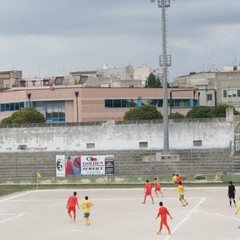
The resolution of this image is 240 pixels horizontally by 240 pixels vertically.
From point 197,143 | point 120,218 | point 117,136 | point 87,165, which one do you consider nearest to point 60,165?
point 87,165

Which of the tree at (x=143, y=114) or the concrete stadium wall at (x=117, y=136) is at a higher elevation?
the tree at (x=143, y=114)

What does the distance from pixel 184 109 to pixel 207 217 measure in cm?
Answer: 7763

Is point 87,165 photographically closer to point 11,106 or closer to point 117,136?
point 117,136

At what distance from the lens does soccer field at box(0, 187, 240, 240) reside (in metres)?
29.1

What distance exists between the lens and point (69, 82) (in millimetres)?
123438

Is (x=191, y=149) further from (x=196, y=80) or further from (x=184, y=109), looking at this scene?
(x=196, y=80)

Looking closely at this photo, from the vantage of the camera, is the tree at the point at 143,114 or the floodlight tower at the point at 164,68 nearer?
the floodlight tower at the point at 164,68

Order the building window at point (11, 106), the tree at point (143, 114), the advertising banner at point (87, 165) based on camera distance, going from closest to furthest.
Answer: the advertising banner at point (87, 165), the tree at point (143, 114), the building window at point (11, 106)

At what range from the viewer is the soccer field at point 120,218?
2914 centimetres

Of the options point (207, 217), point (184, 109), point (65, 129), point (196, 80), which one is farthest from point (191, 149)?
point (196, 80)

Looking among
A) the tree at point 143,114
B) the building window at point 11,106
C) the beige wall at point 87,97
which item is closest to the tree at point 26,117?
the beige wall at point 87,97

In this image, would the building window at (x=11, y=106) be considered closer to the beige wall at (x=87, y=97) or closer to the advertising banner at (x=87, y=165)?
the beige wall at (x=87, y=97)

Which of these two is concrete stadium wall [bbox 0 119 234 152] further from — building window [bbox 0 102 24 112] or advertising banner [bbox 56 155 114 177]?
building window [bbox 0 102 24 112]

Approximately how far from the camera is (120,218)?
3525 cm
